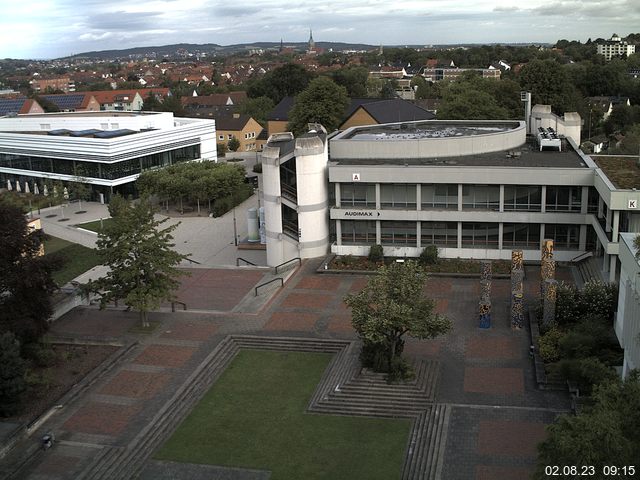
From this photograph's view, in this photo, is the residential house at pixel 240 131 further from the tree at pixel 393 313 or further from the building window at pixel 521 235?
the tree at pixel 393 313

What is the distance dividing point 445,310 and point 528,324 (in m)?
3.77

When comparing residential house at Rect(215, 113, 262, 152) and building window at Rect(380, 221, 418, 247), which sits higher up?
residential house at Rect(215, 113, 262, 152)

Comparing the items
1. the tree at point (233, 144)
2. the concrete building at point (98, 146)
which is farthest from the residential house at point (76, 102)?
the concrete building at point (98, 146)

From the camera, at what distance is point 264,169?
130ft

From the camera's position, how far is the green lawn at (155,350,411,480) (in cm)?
2041

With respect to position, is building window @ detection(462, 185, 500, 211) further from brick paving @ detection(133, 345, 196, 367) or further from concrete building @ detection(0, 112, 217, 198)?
concrete building @ detection(0, 112, 217, 198)

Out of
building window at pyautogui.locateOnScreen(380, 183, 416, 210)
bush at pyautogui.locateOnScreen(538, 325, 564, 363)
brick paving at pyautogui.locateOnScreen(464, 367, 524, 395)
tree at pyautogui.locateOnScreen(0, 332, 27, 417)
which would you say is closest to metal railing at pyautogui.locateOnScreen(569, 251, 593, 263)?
building window at pyautogui.locateOnScreen(380, 183, 416, 210)

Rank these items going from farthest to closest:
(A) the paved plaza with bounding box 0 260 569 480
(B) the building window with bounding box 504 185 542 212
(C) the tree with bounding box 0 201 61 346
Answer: (B) the building window with bounding box 504 185 542 212 → (C) the tree with bounding box 0 201 61 346 → (A) the paved plaza with bounding box 0 260 569 480

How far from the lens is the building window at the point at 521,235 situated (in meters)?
37.9

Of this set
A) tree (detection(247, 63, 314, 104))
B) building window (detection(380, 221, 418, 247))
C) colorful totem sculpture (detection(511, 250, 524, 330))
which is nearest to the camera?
colorful totem sculpture (detection(511, 250, 524, 330))

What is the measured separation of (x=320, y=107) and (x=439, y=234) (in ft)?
126

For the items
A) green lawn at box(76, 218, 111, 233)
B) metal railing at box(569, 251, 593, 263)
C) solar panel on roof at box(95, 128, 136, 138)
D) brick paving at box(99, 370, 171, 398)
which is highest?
solar panel on roof at box(95, 128, 136, 138)

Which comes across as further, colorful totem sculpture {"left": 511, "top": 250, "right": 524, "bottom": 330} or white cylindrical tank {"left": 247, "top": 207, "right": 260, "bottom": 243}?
white cylindrical tank {"left": 247, "top": 207, "right": 260, "bottom": 243}

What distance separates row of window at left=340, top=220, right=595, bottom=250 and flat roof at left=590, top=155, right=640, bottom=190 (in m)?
3.44
